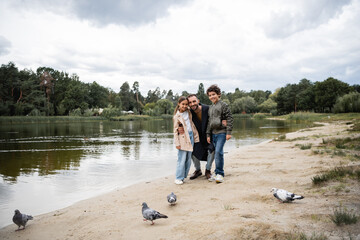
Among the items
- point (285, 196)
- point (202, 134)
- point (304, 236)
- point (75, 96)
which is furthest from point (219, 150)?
point (75, 96)

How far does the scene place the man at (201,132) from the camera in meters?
6.49

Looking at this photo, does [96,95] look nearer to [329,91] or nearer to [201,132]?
[329,91]

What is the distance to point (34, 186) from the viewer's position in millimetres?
7379

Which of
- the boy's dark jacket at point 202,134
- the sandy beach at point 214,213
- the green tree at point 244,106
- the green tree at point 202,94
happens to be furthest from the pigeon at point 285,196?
the green tree at point 244,106

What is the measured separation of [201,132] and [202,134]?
8cm

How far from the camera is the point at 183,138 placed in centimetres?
637

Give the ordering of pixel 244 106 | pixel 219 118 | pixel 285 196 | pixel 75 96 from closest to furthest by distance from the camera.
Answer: pixel 285 196 → pixel 219 118 → pixel 75 96 → pixel 244 106

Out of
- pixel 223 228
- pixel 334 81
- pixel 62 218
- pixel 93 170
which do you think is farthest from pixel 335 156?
pixel 334 81

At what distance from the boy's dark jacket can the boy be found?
0.90 ft

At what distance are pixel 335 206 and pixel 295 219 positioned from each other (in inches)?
29.6

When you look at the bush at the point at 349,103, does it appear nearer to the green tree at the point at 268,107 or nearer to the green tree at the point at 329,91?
the green tree at the point at 329,91

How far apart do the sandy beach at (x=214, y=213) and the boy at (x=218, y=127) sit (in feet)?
1.51

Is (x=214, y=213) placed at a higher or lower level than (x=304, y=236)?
lower

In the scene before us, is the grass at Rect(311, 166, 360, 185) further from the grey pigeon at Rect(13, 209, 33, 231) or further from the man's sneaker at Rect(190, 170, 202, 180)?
the grey pigeon at Rect(13, 209, 33, 231)
